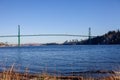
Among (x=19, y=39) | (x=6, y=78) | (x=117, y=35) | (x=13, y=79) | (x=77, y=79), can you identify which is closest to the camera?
(x=6, y=78)

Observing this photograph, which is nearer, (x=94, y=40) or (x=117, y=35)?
(x=117, y=35)

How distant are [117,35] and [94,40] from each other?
1775 centimetres

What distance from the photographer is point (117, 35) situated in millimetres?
146250

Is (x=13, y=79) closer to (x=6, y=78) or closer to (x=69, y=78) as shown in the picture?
(x=6, y=78)

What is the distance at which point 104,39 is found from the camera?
156000 mm

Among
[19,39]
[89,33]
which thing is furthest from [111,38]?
[19,39]

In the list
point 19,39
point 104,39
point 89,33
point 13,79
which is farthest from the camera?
point 104,39

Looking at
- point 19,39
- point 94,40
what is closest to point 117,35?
point 94,40

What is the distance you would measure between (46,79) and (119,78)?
7.27 ft

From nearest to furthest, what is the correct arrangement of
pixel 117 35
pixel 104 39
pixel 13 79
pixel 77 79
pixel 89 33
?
pixel 13 79 → pixel 77 79 → pixel 89 33 → pixel 117 35 → pixel 104 39

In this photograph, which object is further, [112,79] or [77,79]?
[77,79]

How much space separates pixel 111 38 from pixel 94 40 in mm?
10125

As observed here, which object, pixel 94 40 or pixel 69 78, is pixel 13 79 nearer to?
pixel 69 78

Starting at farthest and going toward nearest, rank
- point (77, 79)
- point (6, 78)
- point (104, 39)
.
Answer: point (104, 39) → point (77, 79) → point (6, 78)
